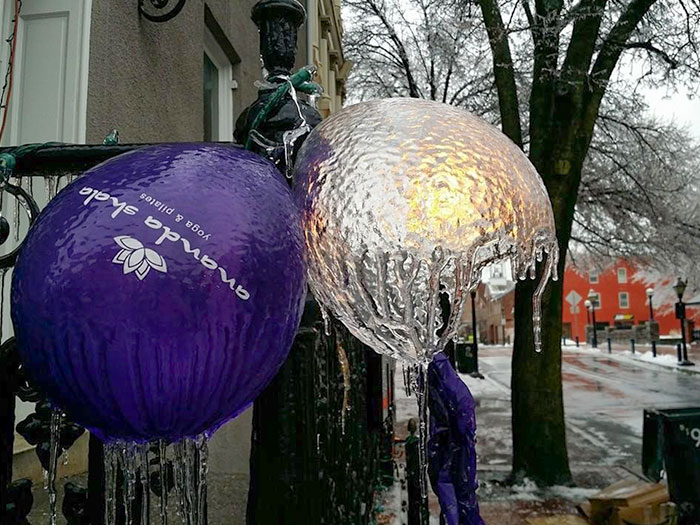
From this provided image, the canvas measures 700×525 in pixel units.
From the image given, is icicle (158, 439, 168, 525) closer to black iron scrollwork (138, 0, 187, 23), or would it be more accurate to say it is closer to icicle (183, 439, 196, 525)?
icicle (183, 439, 196, 525)

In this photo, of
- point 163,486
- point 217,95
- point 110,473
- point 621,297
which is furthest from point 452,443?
point 621,297

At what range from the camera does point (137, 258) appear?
31.4 inches

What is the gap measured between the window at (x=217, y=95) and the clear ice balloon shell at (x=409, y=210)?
525 centimetres

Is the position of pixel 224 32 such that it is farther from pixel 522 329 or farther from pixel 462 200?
pixel 462 200

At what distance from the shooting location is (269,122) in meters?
1.23

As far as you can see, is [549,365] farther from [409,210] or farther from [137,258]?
[137,258]

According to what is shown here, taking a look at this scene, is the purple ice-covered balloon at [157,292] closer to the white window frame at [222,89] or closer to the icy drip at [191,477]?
the icy drip at [191,477]

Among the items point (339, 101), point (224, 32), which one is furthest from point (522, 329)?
point (339, 101)

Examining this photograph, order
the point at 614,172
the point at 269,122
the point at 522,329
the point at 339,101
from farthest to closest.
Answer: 1. the point at 339,101
2. the point at 614,172
3. the point at 522,329
4. the point at 269,122

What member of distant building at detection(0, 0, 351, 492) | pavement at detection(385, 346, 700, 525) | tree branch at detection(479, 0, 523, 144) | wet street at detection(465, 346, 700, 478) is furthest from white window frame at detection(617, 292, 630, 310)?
distant building at detection(0, 0, 351, 492)

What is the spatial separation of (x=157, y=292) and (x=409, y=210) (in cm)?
43

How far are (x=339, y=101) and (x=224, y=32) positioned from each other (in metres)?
9.87

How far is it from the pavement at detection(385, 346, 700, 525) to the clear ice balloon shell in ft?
15.3

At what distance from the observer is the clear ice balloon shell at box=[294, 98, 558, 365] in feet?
3.26
